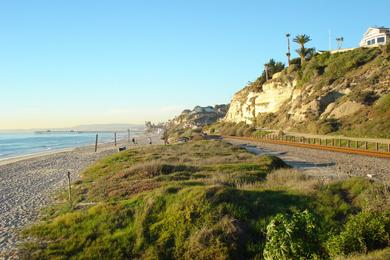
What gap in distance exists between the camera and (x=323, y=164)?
975 inches

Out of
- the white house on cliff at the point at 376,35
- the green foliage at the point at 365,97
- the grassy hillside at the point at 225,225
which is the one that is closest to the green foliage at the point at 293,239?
the grassy hillside at the point at 225,225

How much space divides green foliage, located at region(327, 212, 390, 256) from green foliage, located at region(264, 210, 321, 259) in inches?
24.9

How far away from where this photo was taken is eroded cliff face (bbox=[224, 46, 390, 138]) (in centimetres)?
4159

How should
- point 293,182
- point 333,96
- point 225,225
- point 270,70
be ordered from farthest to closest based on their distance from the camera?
point 270,70 → point 333,96 → point 293,182 → point 225,225

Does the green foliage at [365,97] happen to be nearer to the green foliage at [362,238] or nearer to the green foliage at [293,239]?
the green foliage at [362,238]

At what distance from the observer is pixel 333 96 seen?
5244 centimetres

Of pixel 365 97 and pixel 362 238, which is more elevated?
pixel 365 97

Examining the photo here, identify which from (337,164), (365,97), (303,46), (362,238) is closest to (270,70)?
(303,46)

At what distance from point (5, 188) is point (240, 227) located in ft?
72.0

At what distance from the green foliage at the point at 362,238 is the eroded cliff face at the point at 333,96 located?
94.0 ft

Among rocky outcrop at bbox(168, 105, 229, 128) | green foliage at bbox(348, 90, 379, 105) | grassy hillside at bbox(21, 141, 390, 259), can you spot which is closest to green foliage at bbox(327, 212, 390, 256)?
grassy hillside at bbox(21, 141, 390, 259)

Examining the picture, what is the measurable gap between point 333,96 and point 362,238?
151 ft

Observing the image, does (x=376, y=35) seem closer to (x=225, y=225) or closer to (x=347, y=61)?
(x=347, y=61)

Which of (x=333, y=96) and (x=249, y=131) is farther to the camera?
(x=249, y=131)
